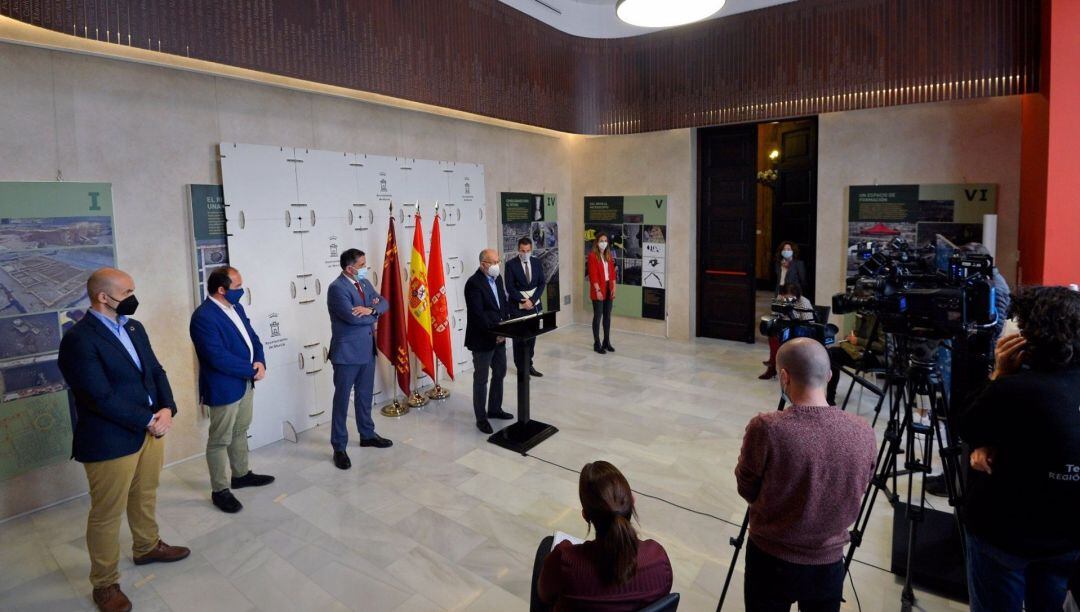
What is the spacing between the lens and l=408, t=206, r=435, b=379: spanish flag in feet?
20.9

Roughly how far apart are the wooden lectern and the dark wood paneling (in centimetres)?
280

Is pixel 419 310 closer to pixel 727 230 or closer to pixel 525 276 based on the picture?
pixel 525 276

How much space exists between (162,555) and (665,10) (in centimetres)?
497

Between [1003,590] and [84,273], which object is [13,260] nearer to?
[84,273]

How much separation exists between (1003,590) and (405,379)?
5.29 m

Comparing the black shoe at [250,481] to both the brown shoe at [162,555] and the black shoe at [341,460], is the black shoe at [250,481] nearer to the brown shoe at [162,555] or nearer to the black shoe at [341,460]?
the black shoe at [341,460]

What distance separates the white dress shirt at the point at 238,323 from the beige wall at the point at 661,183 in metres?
5.92

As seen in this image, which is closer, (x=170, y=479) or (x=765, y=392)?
(x=170, y=479)

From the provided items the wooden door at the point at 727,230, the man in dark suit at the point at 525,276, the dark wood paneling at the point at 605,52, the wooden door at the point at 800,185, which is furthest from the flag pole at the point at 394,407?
the wooden door at the point at 800,185

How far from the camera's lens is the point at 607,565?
5.68ft

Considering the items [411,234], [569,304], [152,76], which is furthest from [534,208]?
[152,76]

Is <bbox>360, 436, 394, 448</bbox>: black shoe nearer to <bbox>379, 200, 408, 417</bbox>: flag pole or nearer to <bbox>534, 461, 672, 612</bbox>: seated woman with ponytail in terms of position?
<bbox>379, 200, 408, 417</bbox>: flag pole

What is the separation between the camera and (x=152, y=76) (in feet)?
15.5

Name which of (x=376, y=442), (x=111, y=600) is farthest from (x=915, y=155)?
(x=111, y=600)
